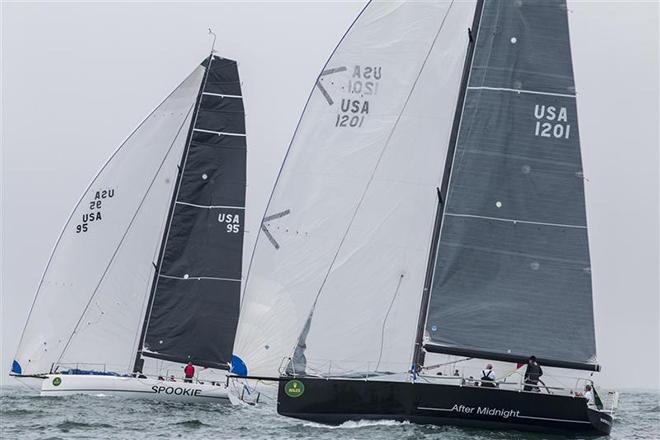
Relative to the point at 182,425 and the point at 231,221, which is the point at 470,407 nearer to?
the point at 182,425

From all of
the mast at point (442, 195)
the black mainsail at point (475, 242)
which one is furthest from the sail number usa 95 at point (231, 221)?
the mast at point (442, 195)

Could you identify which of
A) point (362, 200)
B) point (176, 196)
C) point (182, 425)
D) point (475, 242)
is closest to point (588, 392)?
point (475, 242)

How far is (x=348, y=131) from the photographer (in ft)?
109

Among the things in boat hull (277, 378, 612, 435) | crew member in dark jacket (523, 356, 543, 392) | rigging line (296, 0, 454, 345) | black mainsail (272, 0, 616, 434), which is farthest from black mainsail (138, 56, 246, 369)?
crew member in dark jacket (523, 356, 543, 392)

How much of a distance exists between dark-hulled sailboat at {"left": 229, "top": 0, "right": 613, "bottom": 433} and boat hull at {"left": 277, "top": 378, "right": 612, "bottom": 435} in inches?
3.9

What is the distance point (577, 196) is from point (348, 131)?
5709 mm

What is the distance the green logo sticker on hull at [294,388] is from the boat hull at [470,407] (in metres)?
1.20

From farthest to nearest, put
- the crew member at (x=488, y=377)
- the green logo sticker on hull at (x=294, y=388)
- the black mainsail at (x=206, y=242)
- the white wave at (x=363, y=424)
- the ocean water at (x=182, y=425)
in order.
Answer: the black mainsail at (x=206, y=242), the green logo sticker on hull at (x=294, y=388), the crew member at (x=488, y=377), the white wave at (x=363, y=424), the ocean water at (x=182, y=425)

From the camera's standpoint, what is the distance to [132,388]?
40906 millimetres

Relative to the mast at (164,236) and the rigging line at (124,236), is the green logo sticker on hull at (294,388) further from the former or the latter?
the rigging line at (124,236)

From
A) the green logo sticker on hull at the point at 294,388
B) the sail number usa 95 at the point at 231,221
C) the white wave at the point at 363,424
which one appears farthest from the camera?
the sail number usa 95 at the point at 231,221

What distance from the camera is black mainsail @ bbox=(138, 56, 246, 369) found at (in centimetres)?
4341

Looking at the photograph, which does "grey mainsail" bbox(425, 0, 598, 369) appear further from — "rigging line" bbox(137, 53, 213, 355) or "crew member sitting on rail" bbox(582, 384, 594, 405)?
"rigging line" bbox(137, 53, 213, 355)

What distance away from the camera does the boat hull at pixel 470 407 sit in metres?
30.4
